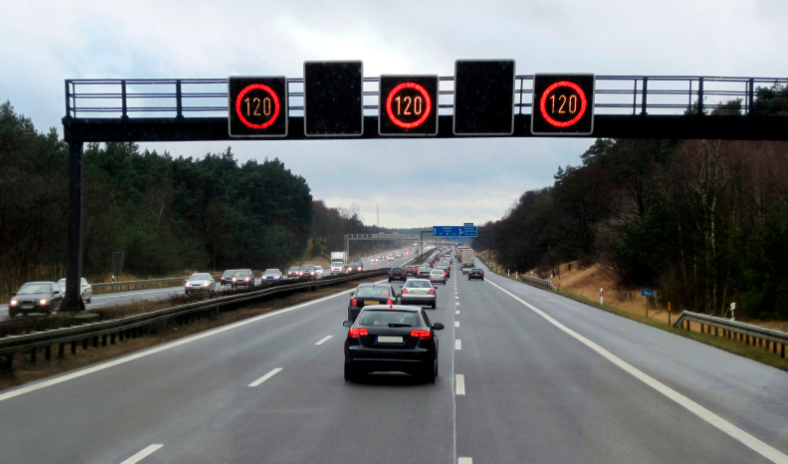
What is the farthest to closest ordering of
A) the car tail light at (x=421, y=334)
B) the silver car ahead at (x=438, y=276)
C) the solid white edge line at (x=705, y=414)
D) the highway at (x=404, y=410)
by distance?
the silver car ahead at (x=438, y=276), the car tail light at (x=421, y=334), the solid white edge line at (x=705, y=414), the highway at (x=404, y=410)

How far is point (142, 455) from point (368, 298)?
16.8 m

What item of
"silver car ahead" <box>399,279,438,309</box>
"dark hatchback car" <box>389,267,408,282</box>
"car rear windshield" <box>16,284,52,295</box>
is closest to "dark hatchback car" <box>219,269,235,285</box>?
"dark hatchback car" <box>389,267,408,282</box>

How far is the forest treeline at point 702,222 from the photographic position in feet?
131

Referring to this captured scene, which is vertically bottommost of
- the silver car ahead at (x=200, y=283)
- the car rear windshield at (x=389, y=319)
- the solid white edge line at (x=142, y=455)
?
the silver car ahead at (x=200, y=283)

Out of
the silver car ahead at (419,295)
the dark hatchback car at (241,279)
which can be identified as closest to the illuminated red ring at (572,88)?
the silver car ahead at (419,295)

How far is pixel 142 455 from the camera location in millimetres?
7305

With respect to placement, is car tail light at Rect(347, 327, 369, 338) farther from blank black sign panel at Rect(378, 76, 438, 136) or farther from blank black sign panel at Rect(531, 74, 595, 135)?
blank black sign panel at Rect(531, 74, 595, 135)

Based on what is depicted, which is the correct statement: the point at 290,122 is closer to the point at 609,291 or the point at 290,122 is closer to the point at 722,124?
the point at 722,124

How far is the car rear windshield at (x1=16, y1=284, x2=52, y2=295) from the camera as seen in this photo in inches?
1110

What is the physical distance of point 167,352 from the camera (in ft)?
55.3

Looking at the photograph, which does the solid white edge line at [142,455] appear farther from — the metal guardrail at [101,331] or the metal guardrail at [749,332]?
the metal guardrail at [749,332]

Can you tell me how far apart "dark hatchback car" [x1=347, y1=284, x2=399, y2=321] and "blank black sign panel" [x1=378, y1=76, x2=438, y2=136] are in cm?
757

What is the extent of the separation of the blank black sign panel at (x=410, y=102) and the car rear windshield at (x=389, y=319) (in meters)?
6.12

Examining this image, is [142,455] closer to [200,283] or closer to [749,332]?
[749,332]
